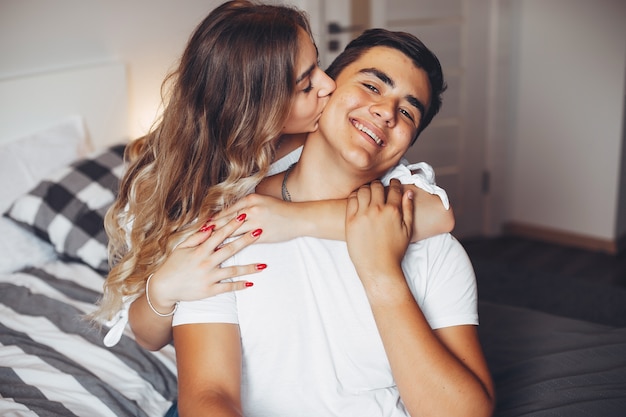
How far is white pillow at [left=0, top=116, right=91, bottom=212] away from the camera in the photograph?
8.20ft

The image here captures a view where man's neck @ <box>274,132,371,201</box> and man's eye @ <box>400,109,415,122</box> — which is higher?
man's eye @ <box>400,109,415,122</box>

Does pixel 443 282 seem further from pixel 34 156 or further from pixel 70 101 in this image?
pixel 70 101

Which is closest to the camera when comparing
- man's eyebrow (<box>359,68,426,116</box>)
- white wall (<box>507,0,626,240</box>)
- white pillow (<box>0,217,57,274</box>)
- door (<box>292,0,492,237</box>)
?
man's eyebrow (<box>359,68,426,116</box>)

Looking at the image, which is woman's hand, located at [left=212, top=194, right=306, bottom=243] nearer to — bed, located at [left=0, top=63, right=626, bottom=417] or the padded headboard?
bed, located at [left=0, top=63, right=626, bottom=417]

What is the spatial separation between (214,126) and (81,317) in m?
0.85

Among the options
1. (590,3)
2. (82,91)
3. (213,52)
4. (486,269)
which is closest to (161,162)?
(213,52)

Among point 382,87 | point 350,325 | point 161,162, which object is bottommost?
point 350,325

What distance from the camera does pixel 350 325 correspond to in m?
1.40

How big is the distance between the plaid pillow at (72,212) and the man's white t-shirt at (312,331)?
1.08 m

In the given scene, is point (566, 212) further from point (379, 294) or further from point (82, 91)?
point (379, 294)

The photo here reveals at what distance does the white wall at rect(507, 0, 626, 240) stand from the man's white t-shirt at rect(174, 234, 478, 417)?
10.1ft

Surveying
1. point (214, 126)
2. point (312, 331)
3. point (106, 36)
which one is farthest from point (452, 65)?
point (312, 331)

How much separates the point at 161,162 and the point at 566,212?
3.39 m

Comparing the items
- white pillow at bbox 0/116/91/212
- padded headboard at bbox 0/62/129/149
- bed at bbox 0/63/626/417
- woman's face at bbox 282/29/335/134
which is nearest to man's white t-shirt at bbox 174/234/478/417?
woman's face at bbox 282/29/335/134
